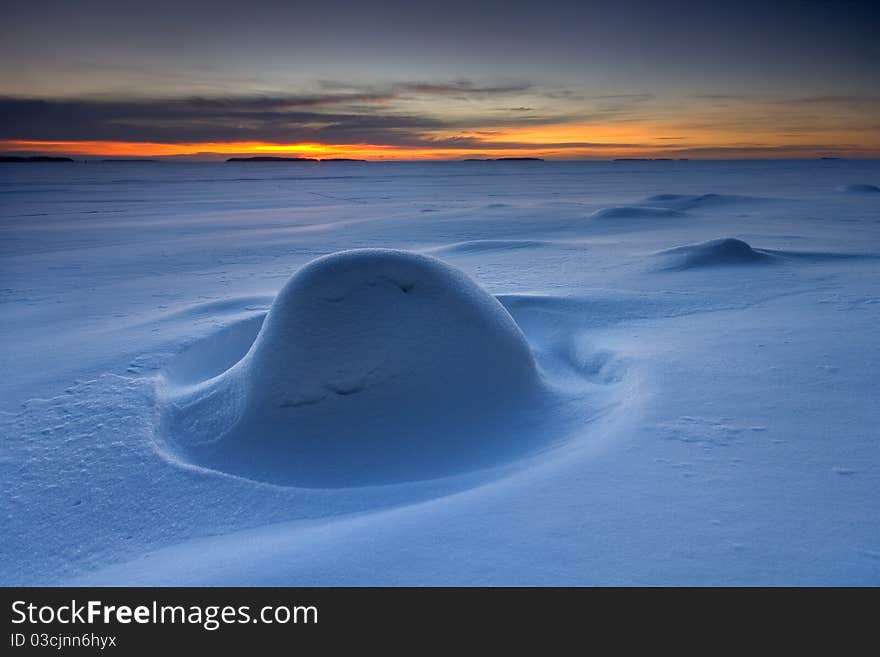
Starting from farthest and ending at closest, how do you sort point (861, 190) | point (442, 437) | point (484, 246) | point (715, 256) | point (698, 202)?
point (861, 190) → point (698, 202) → point (484, 246) → point (715, 256) → point (442, 437)

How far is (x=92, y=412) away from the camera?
404cm

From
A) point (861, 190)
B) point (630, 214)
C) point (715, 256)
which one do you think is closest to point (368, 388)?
point (715, 256)

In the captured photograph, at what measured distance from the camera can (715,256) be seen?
29.1 ft

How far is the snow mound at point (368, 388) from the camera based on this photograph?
11.0 feet

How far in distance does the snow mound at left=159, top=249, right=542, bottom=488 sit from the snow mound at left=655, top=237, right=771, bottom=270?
19.3 ft

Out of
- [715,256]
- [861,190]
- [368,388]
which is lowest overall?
[368,388]

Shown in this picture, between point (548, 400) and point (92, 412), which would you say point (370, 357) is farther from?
point (92, 412)

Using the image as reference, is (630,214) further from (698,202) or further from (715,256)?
(715,256)

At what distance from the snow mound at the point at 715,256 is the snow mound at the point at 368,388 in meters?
5.89

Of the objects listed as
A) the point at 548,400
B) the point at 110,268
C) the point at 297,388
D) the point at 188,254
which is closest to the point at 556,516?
the point at 548,400

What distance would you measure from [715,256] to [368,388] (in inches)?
291

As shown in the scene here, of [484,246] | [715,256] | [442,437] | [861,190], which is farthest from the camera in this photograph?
[861,190]

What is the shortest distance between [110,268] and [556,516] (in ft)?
35.4
